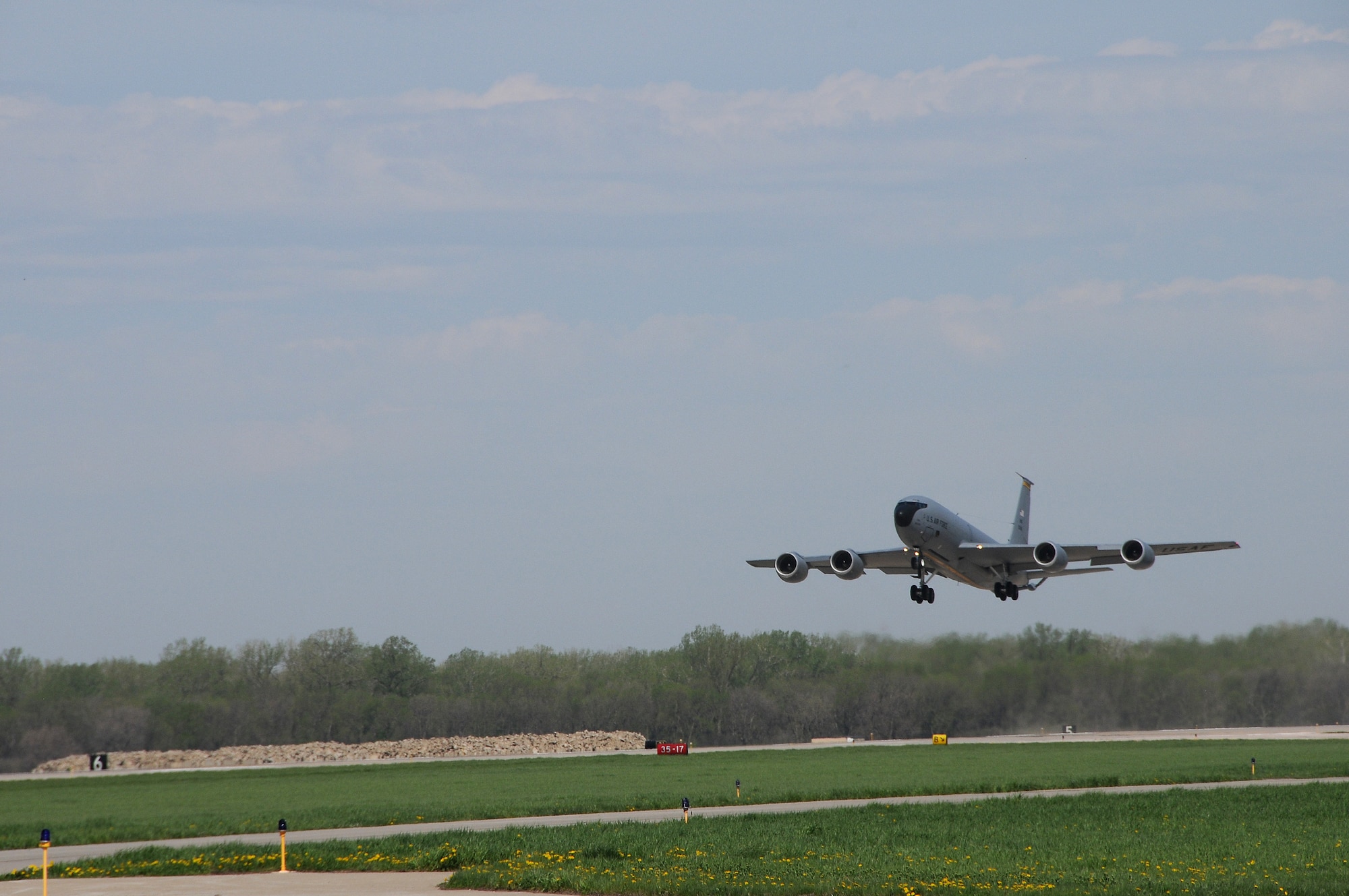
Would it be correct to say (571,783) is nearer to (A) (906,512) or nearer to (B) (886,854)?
(A) (906,512)

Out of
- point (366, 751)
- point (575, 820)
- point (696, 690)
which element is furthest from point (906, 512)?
point (696, 690)

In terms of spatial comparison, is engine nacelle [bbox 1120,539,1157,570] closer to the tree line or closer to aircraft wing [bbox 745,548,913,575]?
aircraft wing [bbox 745,548,913,575]

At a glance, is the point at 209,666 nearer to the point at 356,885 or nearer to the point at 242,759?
the point at 242,759

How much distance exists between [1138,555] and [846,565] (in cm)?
936

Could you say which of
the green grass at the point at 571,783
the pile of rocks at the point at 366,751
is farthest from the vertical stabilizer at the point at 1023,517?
the pile of rocks at the point at 366,751

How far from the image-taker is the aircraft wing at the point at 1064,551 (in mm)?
45000

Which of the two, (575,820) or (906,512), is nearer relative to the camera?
Result: (575,820)

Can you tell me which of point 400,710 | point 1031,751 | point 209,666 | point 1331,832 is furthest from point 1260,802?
point 209,666

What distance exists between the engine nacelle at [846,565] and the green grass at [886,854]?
12718 mm

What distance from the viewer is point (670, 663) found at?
110 meters

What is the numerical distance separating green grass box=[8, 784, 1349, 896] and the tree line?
50000mm

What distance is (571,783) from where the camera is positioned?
5209 cm

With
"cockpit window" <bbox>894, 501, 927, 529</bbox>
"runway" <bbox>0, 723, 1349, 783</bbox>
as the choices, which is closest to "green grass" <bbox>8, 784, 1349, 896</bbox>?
"cockpit window" <bbox>894, 501, 927, 529</bbox>

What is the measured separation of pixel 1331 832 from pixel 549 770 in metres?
39.4
